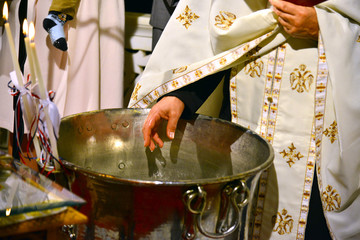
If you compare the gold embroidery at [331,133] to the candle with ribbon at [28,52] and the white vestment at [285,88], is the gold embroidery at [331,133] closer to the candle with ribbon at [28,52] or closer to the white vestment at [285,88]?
the white vestment at [285,88]

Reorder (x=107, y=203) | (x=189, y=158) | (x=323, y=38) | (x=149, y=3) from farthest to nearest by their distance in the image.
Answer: (x=149, y=3) < (x=189, y=158) < (x=323, y=38) < (x=107, y=203)

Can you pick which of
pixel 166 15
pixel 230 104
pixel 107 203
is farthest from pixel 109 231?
pixel 166 15

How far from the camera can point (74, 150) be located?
1.10 metres

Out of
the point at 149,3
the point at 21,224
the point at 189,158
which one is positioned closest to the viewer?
the point at 21,224

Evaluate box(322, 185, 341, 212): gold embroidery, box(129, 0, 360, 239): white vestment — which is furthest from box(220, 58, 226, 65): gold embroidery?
box(322, 185, 341, 212): gold embroidery

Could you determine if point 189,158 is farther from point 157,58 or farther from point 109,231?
point 109,231

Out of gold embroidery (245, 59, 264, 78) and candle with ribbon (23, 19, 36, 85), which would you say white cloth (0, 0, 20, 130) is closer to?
gold embroidery (245, 59, 264, 78)

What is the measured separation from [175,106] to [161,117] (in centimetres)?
4

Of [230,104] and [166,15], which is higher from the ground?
[166,15]

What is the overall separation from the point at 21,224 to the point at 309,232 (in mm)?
801

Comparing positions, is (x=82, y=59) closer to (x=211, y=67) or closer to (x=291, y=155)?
(x=211, y=67)

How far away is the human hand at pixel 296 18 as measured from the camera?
104cm

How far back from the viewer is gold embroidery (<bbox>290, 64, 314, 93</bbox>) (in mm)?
1104

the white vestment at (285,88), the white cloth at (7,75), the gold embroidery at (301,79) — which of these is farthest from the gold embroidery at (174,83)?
the white cloth at (7,75)
